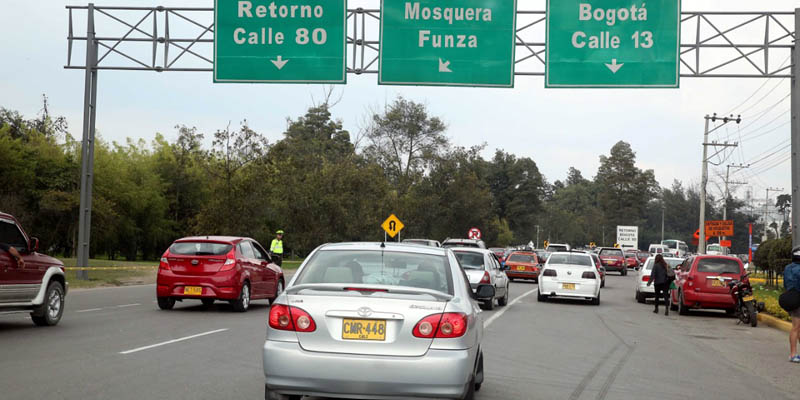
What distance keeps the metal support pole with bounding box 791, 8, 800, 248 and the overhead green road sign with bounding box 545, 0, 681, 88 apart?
9.10ft

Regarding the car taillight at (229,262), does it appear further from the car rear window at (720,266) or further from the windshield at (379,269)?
the car rear window at (720,266)

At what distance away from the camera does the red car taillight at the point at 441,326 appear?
21.4ft

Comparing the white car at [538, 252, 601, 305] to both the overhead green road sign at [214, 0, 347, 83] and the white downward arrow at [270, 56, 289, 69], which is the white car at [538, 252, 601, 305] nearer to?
the overhead green road sign at [214, 0, 347, 83]

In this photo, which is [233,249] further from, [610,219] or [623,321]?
[610,219]

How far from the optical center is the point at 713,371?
11523 millimetres

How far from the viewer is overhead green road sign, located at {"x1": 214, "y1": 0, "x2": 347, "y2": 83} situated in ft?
74.5

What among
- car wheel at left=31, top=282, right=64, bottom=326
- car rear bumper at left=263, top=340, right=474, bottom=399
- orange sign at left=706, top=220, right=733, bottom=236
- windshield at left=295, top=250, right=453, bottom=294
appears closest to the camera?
car rear bumper at left=263, top=340, right=474, bottom=399

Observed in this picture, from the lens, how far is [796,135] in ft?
68.5

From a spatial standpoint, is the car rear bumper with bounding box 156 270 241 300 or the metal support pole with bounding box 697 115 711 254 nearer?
the car rear bumper with bounding box 156 270 241 300

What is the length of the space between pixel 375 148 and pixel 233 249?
Result: 6324 cm

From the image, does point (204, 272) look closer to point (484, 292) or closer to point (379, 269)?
point (484, 292)

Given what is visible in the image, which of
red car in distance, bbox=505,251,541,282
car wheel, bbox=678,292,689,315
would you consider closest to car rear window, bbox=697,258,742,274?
car wheel, bbox=678,292,689,315

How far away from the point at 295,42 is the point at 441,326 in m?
17.2

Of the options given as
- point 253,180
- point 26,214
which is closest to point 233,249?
point 253,180
